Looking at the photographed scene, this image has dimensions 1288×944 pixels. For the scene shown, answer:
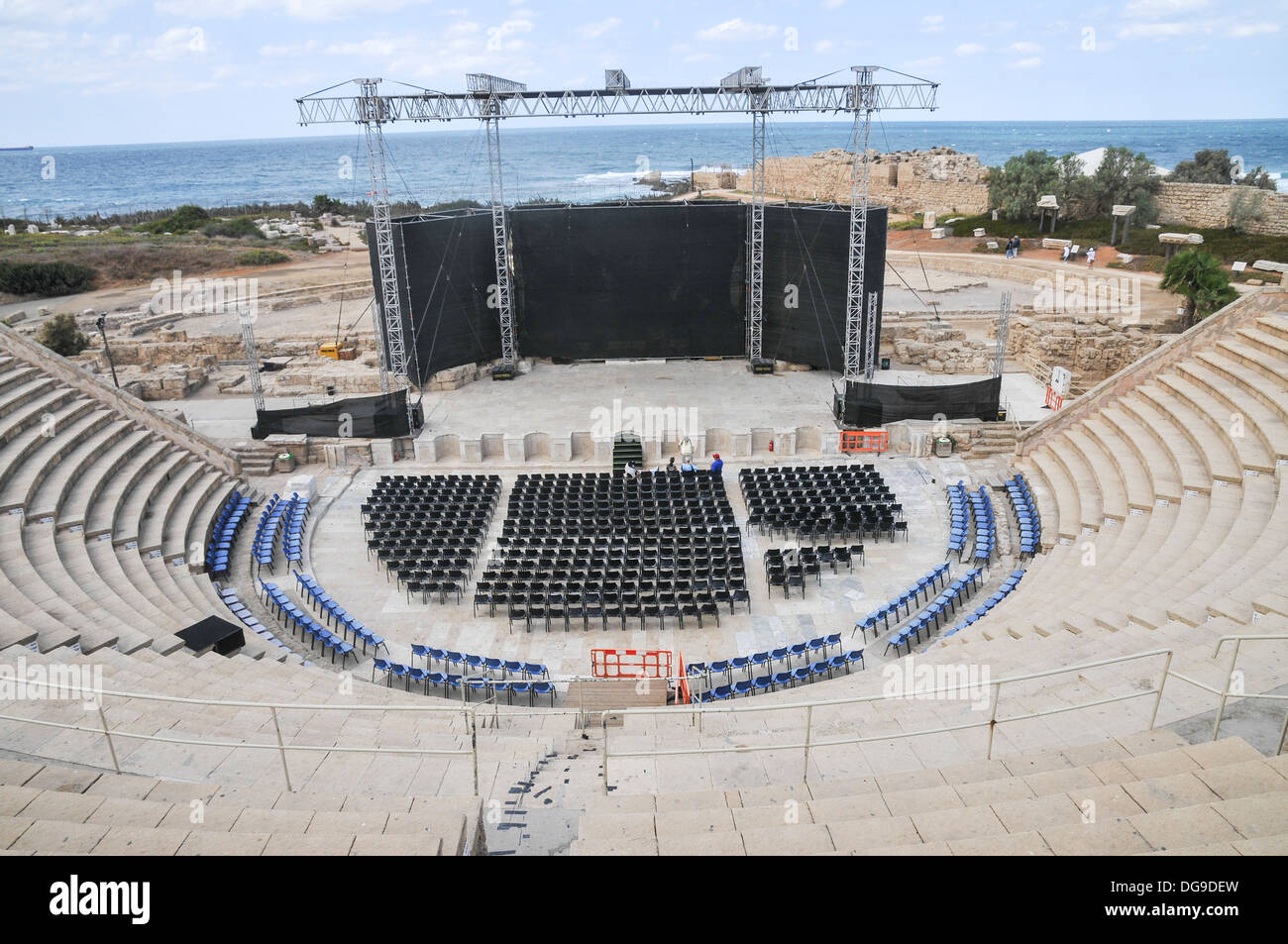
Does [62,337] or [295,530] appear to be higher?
[62,337]

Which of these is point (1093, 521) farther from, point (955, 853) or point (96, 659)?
point (96, 659)

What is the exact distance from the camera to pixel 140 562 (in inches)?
632

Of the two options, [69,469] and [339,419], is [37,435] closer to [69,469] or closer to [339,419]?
[69,469]

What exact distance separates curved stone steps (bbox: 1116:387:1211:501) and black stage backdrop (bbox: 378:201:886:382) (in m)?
10.0

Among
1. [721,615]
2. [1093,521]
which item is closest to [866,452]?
[1093,521]

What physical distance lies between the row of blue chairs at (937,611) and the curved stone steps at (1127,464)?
3.25m

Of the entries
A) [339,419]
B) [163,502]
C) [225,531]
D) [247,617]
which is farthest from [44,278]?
[247,617]

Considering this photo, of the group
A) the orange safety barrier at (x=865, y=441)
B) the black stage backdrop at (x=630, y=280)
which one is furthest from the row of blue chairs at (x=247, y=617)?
the black stage backdrop at (x=630, y=280)

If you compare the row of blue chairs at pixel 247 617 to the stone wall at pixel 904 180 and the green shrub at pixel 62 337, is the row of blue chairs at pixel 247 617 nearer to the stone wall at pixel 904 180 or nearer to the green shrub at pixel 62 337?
the green shrub at pixel 62 337

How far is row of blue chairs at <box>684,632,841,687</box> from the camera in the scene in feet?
45.5

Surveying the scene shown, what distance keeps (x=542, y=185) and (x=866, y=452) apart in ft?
295

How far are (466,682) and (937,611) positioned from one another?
838 centimetres

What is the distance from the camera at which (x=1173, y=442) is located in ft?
58.1

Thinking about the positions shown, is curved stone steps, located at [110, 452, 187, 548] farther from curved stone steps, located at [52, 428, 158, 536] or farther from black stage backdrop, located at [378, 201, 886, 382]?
black stage backdrop, located at [378, 201, 886, 382]
